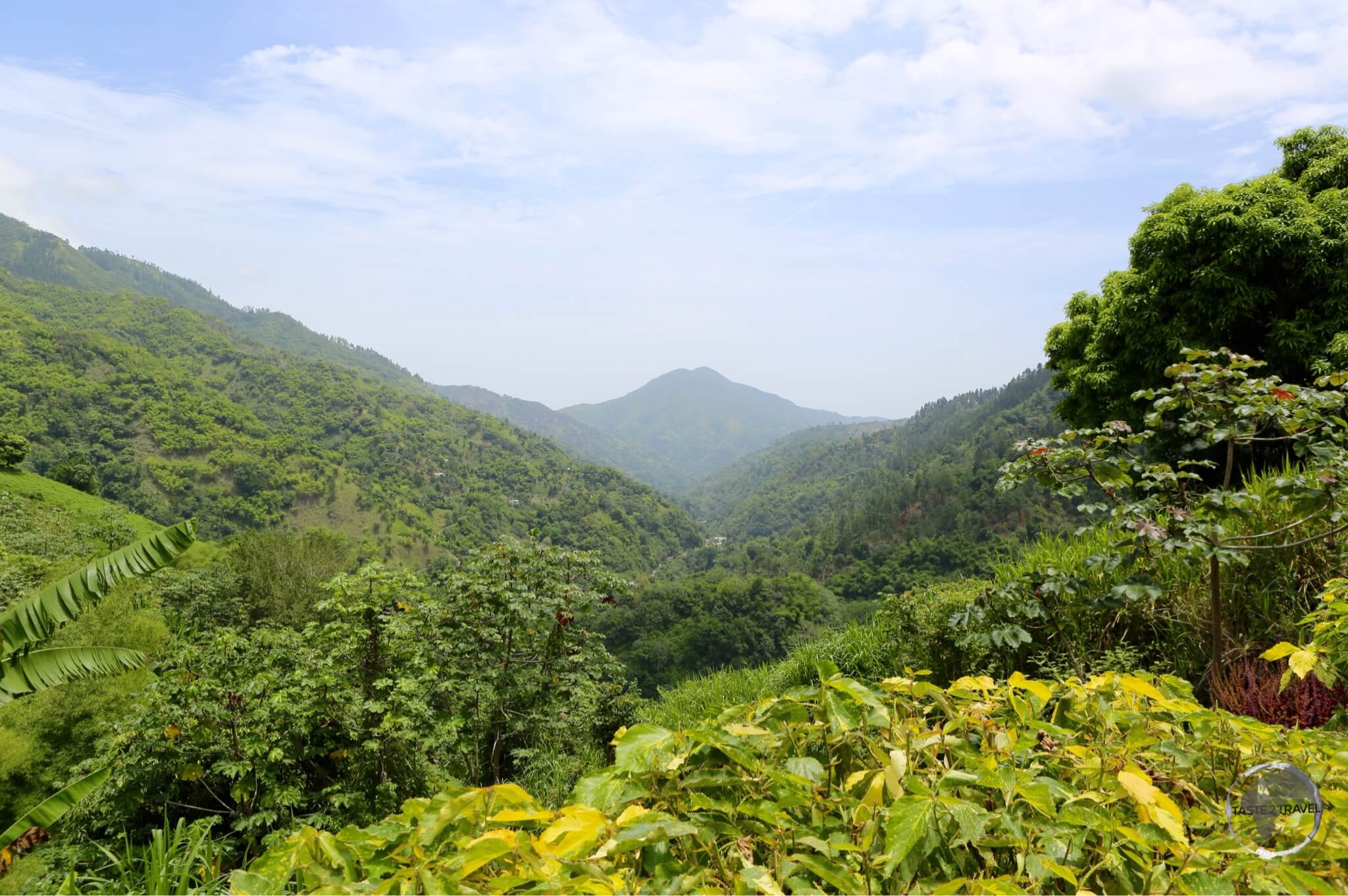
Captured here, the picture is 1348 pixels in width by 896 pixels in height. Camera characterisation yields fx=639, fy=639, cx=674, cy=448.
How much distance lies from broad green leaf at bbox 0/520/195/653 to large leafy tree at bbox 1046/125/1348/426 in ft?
34.9

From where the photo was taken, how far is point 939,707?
1320 millimetres

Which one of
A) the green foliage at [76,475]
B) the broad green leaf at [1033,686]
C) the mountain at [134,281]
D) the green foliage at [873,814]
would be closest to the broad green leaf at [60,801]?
the green foliage at [873,814]

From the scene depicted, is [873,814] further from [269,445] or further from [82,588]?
[269,445]

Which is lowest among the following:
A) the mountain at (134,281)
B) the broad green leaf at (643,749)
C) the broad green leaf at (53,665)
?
the broad green leaf at (53,665)

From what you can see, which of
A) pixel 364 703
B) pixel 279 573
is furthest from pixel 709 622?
pixel 364 703

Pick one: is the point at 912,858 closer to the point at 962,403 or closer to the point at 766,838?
the point at 766,838

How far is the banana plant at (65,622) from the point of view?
8.96 feet

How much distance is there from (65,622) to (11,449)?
143 ft

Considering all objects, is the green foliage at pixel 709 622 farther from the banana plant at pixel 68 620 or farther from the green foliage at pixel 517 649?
the banana plant at pixel 68 620

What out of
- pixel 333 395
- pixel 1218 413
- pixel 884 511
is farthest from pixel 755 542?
pixel 1218 413

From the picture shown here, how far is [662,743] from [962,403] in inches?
5136

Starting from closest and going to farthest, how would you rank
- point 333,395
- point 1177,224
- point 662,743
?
1. point 662,743
2. point 1177,224
3. point 333,395

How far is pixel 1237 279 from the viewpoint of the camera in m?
8.35

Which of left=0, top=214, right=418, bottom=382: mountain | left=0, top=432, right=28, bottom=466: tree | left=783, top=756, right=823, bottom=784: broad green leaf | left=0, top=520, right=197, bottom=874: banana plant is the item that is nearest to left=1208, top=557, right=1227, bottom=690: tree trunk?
left=783, top=756, right=823, bottom=784: broad green leaf
